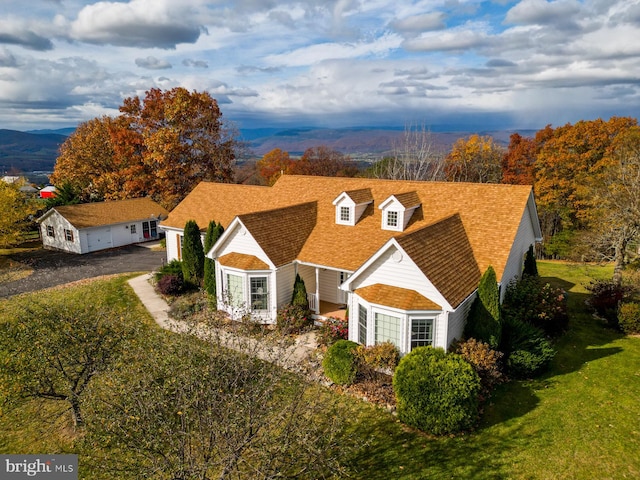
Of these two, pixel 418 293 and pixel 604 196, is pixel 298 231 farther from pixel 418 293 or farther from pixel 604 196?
pixel 604 196

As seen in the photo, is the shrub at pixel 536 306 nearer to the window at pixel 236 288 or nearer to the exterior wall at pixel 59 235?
the window at pixel 236 288

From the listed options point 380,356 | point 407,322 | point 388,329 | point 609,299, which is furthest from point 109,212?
point 609,299

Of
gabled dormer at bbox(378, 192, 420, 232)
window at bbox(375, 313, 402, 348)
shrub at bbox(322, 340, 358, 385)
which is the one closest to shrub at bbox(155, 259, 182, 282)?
gabled dormer at bbox(378, 192, 420, 232)

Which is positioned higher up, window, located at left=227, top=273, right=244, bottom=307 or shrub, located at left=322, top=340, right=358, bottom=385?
window, located at left=227, top=273, right=244, bottom=307

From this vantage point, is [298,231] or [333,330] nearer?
[333,330]

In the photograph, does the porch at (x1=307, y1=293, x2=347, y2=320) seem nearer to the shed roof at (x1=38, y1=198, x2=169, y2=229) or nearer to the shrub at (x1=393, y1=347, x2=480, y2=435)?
the shrub at (x1=393, y1=347, x2=480, y2=435)

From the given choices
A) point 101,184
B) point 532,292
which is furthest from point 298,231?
point 101,184
